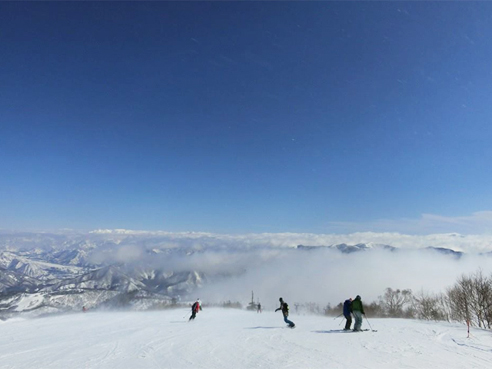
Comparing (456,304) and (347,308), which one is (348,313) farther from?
(456,304)

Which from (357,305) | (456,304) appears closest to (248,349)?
(357,305)

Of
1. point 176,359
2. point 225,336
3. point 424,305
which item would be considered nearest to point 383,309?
point 424,305

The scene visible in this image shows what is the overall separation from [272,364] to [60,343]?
449 inches

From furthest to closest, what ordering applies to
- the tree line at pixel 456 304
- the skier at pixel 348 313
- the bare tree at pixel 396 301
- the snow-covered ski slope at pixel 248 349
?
the bare tree at pixel 396 301, the tree line at pixel 456 304, the skier at pixel 348 313, the snow-covered ski slope at pixel 248 349

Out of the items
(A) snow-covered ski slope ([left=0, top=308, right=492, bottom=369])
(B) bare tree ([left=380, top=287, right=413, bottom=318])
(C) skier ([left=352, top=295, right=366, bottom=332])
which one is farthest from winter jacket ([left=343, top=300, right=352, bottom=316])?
(B) bare tree ([left=380, top=287, right=413, bottom=318])

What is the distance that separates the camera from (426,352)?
10531mm

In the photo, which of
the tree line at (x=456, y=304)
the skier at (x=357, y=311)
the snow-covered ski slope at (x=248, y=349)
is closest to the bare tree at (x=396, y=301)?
the tree line at (x=456, y=304)

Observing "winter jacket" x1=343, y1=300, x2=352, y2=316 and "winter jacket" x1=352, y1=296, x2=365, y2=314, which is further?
"winter jacket" x1=343, y1=300, x2=352, y2=316

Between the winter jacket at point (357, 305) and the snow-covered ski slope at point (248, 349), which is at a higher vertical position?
the winter jacket at point (357, 305)

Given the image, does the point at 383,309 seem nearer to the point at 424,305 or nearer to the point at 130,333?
the point at 424,305

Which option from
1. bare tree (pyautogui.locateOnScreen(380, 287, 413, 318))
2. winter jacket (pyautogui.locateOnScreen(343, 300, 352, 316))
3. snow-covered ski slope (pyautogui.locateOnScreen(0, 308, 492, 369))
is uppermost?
winter jacket (pyautogui.locateOnScreen(343, 300, 352, 316))

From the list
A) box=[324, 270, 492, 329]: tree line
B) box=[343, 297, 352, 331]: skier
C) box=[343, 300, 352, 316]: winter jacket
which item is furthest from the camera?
box=[324, 270, 492, 329]: tree line

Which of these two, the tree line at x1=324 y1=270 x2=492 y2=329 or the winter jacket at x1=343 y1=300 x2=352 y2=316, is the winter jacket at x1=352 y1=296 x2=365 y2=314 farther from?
the tree line at x1=324 y1=270 x2=492 y2=329

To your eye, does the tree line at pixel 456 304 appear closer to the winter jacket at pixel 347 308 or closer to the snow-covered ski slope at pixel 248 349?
the winter jacket at pixel 347 308
